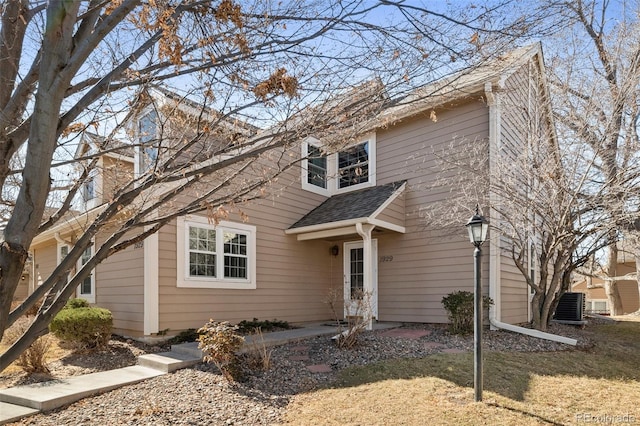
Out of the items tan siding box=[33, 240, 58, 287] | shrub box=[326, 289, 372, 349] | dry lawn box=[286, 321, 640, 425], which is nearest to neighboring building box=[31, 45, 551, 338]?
shrub box=[326, 289, 372, 349]

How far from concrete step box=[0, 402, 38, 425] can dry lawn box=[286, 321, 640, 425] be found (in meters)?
2.97

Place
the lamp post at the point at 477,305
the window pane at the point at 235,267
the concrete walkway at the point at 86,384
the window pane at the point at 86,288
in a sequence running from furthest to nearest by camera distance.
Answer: the window pane at the point at 86,288, the window pane at the point at 235,267, the concrete walkway at the point at 86,384, the lamp post at the point at 477,305

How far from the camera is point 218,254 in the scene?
9375 mm

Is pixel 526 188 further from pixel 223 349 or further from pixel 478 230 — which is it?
pixel 223 349

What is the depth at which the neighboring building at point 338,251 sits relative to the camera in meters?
8.66

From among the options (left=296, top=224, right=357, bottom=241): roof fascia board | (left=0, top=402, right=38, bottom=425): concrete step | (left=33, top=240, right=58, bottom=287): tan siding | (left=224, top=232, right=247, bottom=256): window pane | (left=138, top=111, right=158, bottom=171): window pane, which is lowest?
(left=0, top=402, right=38, bottom=425): concrete step

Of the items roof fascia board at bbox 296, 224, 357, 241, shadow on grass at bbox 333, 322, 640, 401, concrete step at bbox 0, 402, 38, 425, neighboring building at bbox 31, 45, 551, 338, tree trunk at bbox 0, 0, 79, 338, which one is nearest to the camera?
tree trunk at bbox 0, 0, 79, 338

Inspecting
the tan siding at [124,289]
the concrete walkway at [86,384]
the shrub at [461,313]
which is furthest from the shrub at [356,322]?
the tan siding at [124,289]

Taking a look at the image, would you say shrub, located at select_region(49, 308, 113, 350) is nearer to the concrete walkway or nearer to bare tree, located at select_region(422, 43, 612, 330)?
the concrete walkway

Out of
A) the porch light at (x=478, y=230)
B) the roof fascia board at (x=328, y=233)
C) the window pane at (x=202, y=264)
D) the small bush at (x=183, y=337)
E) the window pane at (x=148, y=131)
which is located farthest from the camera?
the roof fascia board at (x=328, y=233)

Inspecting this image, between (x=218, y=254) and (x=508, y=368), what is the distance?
590 cm

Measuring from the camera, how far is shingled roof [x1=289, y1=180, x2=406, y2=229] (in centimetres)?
984

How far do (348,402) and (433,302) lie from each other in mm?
5347

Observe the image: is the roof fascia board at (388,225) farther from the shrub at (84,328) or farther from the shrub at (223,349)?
the shrub at (84,328)
